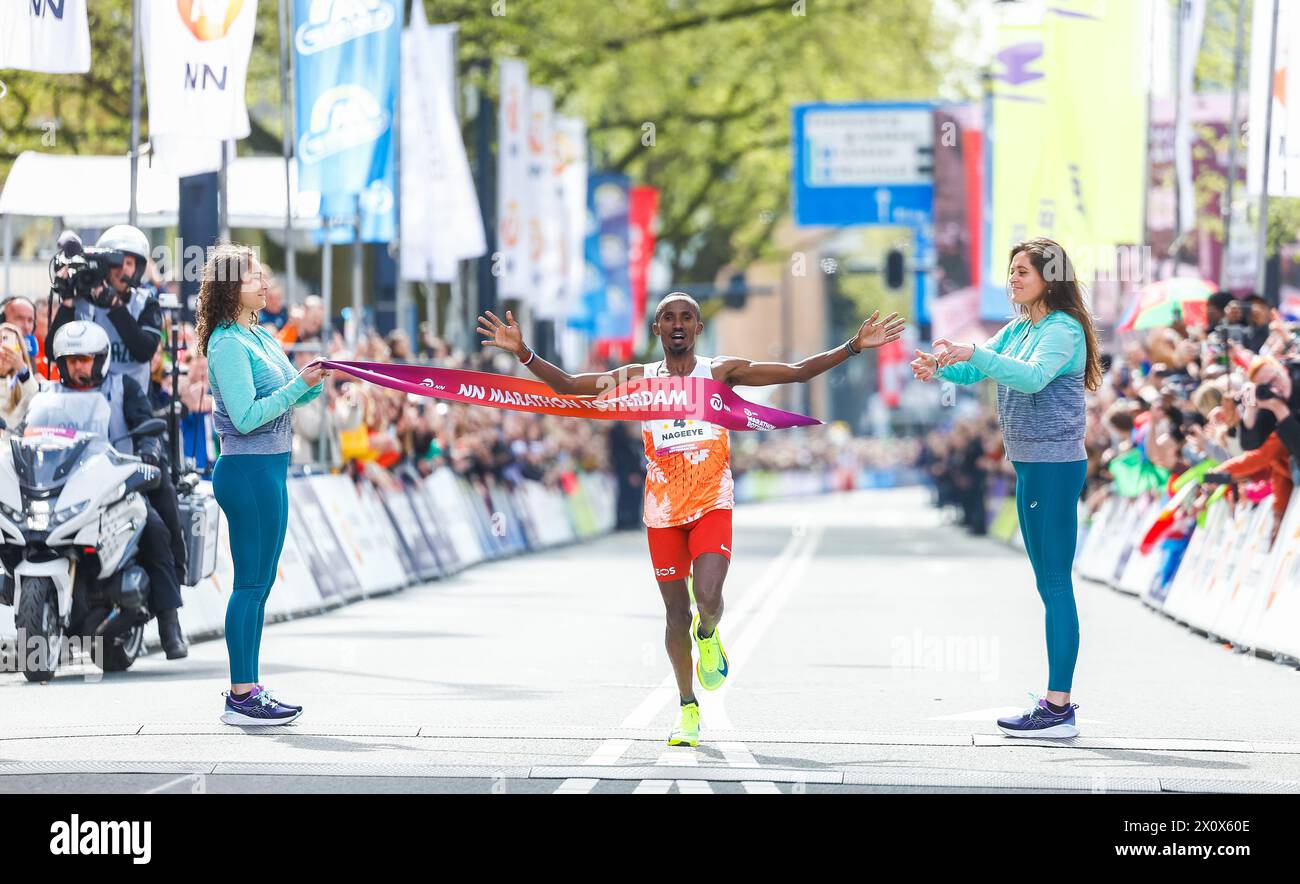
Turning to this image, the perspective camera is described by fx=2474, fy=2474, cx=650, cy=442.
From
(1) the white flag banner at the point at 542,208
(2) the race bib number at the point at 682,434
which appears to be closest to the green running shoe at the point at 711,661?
(2) the race bib number at the point at 682,434

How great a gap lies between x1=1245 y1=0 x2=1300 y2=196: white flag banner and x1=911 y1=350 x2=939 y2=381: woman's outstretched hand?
987cm

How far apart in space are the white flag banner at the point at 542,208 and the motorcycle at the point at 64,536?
21062mm

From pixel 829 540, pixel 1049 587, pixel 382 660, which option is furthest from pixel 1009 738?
pixel 829 540

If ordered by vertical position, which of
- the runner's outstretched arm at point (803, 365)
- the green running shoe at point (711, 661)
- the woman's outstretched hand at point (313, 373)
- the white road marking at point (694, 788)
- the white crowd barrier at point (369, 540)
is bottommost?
the white crowd barrier at point (369, 540)

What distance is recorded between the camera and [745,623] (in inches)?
692

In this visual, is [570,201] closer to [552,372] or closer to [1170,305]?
[1170,305]

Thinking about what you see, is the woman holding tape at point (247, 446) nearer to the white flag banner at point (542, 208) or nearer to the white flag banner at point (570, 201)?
the white flag banner at point (542, 208)

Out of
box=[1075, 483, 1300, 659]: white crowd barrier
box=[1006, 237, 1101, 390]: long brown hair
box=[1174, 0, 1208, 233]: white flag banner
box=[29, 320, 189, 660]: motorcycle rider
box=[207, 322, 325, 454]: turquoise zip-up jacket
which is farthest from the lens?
box=[1174, 0, 1208, 233]: white flag banner

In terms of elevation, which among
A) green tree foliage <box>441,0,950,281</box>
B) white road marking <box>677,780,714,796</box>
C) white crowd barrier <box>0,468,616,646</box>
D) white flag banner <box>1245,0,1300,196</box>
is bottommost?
white crowd barrier <box>0,468,616,646</box>

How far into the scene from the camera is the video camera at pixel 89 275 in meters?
13.1

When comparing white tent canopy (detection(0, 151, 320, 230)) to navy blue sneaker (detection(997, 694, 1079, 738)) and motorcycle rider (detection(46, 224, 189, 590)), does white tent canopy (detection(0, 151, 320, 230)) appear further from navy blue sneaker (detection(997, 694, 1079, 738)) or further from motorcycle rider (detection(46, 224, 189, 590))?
navy blue sneaker (detection(997, 694, 1079, 738))

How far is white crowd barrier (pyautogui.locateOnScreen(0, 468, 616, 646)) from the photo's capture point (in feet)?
52.7

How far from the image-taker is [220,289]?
10.3m

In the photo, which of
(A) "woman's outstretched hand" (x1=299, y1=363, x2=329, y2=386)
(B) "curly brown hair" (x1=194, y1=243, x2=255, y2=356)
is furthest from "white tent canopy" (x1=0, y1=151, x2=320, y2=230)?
(A) "woman's outstretched hand" (x1=299, y1=363, x2=329, y2=386)
